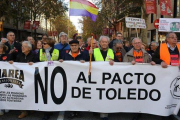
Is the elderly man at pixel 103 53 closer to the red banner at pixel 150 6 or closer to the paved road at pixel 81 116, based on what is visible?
the paved road at pixel 81 116

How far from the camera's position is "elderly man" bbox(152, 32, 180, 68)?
4.81m

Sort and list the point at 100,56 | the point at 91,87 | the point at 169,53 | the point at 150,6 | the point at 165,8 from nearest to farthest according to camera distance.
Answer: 1. the point at 91,87
2. the point at 169,53
3. the point at 100,56
4. the point at 165,8
5. the point at 150,6

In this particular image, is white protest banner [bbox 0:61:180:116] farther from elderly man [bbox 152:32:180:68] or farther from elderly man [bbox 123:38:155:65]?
elderly man [bbox 123:38:155:65]

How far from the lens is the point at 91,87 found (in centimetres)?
471

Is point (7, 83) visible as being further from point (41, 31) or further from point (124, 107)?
point (41, 31)

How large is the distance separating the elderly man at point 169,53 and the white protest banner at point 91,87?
290mm

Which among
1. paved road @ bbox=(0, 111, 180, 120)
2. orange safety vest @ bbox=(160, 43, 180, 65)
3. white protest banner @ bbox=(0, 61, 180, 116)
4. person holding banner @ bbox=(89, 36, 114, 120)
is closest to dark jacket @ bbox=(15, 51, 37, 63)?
white protest banner @ bbox=(0, 61, 180, 116)

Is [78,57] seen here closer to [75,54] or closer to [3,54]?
[75,54]

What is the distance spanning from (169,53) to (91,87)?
6.10 feet

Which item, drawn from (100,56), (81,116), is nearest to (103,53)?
(100,56)

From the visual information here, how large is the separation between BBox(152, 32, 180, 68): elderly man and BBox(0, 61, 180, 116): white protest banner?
29 cm

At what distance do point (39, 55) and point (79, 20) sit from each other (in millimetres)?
41812

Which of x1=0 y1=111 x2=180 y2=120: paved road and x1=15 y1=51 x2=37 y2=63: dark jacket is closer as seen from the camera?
x1=0 y1=111 x2=180 y2=120: paved road

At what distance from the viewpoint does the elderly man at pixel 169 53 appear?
4807 mm
